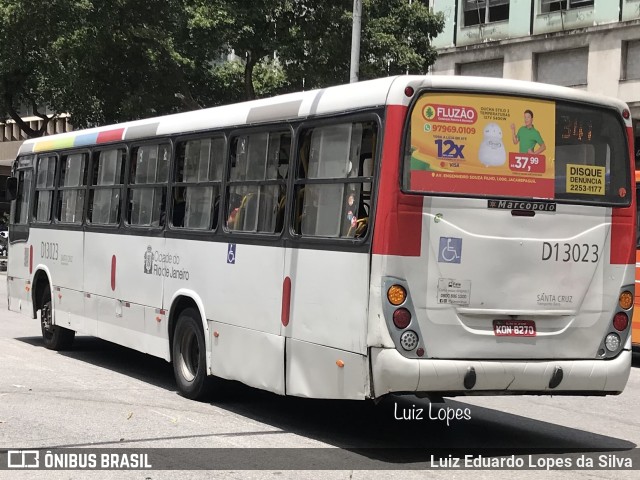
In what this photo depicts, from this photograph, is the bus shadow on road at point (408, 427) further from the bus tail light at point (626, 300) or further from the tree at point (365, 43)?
the tree at point (365, 43)

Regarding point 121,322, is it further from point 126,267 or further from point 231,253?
point 231,253

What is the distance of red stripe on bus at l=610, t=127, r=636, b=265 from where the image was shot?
940cm

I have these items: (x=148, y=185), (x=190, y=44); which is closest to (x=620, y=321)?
(x=148, y=185)

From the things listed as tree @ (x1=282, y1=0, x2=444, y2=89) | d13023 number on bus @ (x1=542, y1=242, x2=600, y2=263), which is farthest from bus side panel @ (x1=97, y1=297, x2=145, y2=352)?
tree @ (x1=282, y1=0, x2=444, y2=89)

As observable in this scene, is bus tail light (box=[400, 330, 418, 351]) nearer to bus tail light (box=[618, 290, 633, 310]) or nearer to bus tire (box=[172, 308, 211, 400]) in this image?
bus tail light (box=[618, 290, 633, 310])

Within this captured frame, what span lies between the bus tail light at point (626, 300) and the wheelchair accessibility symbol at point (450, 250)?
162 cm

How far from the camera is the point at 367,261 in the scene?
863 cm

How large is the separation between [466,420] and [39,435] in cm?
402

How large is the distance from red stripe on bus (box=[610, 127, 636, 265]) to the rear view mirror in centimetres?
978

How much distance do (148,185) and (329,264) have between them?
4.03 meters

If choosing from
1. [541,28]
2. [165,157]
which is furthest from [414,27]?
[165,157]

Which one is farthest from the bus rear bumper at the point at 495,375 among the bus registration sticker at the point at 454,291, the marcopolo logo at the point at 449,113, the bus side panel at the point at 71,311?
the bus side panel at the point at 71,311

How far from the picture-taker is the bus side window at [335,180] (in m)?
8.80

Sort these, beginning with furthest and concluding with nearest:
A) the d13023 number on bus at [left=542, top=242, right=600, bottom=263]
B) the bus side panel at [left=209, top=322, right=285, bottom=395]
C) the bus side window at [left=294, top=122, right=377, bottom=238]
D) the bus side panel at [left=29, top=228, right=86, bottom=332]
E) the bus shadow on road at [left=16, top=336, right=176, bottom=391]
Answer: the bus side panel at [left=29, top=228, right=86, bottom=332] < the bus shadow on road at [left=16, top=336, right=176, bottom=391] < the bus side panel at [left=209, top=322, right=285, bottom=395] < the d13023 number on bus at [left=542, top=242, right=600, bottom=263] < the bus side window at [left=294, top=122, right=377, bottom=238]
